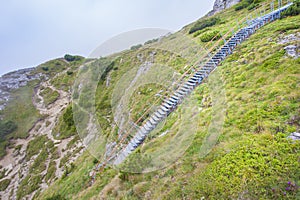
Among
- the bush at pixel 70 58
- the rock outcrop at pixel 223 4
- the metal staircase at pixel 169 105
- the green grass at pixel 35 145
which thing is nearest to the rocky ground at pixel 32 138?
the green grass at pixel 35 145

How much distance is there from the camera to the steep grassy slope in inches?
140

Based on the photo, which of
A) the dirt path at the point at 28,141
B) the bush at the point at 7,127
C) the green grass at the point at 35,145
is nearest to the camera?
the dirt path at the point at 28,141

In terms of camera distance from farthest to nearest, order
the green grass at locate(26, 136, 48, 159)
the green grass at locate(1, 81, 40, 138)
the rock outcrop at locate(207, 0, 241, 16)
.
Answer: the rock outcrop at locate(207, 0, 241, 16) < the green grass at locate(1, 81, 40, 138) < the green grass at locate(26, 136, 48, 159)

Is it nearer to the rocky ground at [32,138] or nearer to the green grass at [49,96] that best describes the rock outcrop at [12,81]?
the rocky ground at [32,138]

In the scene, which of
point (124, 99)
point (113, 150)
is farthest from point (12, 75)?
point (113, 150)

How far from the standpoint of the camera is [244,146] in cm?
454

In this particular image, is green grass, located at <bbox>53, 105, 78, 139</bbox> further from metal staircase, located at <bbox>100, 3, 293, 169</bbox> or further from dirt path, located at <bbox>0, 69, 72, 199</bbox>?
metal staircase, located at <bbox>100, 3, 293, 169</bbox>

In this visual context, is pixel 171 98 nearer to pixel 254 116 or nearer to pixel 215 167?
pixel 254 116

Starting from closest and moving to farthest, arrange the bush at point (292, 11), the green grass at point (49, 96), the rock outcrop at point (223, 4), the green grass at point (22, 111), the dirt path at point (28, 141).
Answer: the bush at point (292, 11) → the dirt path at point (28, 141) → the green grass at point (22, 111) → the rock outcrop at point (223, 4) → the green grass at point (49, 96)

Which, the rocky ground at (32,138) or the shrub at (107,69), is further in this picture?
the shrub at (107,69)

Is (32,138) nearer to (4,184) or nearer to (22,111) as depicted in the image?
(4,184)

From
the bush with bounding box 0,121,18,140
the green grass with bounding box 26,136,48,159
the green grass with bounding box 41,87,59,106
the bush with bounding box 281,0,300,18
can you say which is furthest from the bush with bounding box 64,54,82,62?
the bush with bounding box 281,0,300,18

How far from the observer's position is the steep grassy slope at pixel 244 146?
140 inches

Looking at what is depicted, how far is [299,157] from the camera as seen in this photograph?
3.53m
